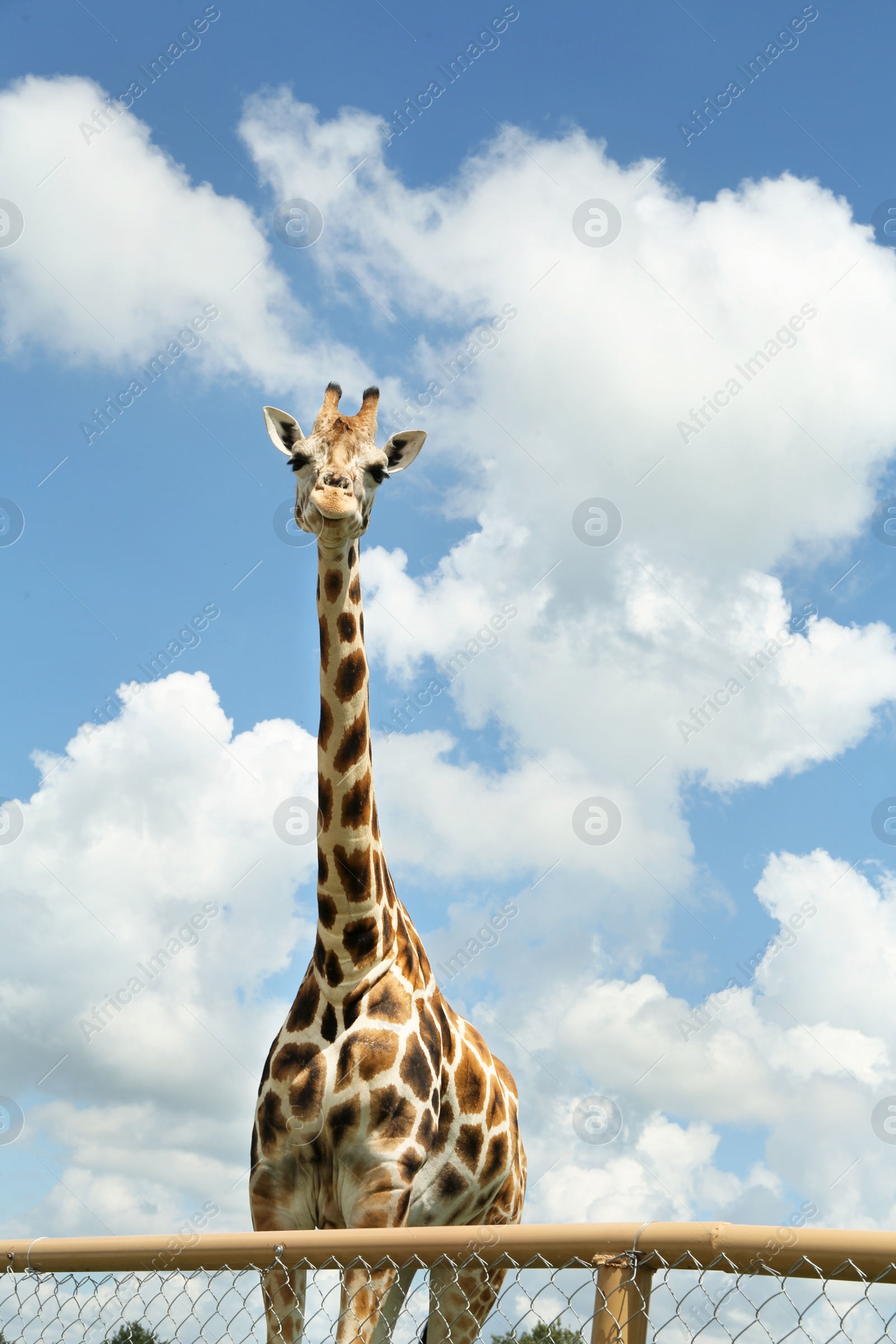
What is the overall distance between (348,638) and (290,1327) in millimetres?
3608

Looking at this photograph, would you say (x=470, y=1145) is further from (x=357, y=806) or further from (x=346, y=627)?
(x=346, y=627)

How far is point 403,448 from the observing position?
7.70 metres

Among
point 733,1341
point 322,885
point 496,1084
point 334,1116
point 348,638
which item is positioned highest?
point 348,638

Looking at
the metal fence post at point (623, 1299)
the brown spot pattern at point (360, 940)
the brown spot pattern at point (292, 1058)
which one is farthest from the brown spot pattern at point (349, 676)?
the metal fence post at point (623, 1299)

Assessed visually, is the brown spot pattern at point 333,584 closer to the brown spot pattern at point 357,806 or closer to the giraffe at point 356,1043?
the giraffe at point 356,1043

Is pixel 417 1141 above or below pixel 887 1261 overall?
above

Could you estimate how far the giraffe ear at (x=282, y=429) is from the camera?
301 inches

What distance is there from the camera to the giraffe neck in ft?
22.0

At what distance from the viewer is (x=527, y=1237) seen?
3.22 m

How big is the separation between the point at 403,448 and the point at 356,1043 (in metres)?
3.74

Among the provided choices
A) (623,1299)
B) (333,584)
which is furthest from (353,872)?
(623,1299)

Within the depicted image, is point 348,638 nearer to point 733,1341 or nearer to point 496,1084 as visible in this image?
point 496,1084

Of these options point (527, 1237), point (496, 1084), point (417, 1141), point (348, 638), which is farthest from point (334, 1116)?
point (527, 1237)

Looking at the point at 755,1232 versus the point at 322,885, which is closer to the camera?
the point at 755,1232
